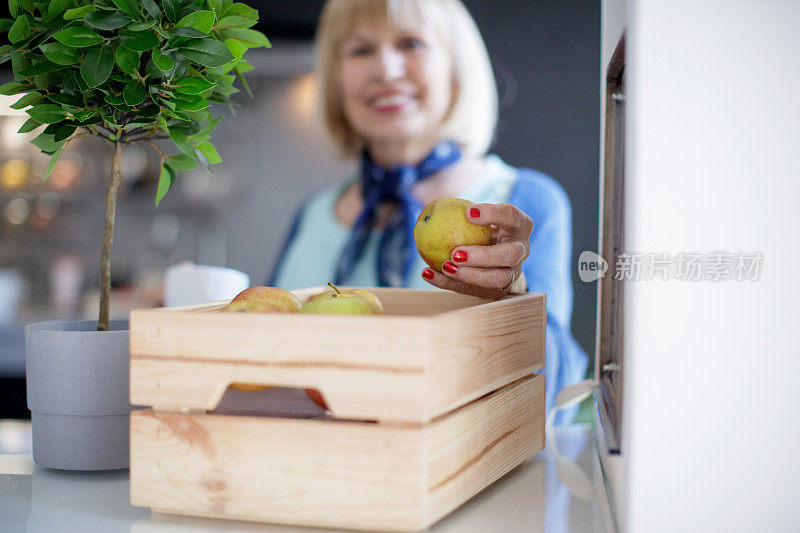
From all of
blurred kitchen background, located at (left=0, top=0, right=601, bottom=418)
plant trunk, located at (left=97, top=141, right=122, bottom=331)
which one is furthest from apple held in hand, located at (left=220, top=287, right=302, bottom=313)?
blurred kitchen background, located at (left=0, top=0, right=601, bottom=418)

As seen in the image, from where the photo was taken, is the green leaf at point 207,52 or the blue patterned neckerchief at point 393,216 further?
the blue patterned neckerchief at point 393,216

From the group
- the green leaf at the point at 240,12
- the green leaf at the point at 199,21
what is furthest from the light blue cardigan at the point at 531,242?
the green leaf at the point at 199,21

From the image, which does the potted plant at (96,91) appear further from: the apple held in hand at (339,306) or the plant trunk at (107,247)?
the apple held in hand at (339,306)

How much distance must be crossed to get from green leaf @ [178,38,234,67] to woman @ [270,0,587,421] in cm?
201

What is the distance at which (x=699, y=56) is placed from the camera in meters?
0.71

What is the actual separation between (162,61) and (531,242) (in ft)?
6.95

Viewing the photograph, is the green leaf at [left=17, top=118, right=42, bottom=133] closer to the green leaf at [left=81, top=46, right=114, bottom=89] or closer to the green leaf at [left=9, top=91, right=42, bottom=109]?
the green leaf at [left=9, top=91, right=42, bottom=109]

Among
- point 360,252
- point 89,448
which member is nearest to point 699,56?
point 89,448

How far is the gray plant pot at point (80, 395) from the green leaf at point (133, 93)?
0.94 feet

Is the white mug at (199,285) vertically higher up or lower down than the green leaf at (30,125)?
lower down

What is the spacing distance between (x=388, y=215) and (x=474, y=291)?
2.11 m

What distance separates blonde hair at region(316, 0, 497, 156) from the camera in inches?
127

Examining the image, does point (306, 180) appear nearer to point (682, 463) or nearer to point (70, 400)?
point (70, 400)

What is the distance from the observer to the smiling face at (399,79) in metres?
3.23
